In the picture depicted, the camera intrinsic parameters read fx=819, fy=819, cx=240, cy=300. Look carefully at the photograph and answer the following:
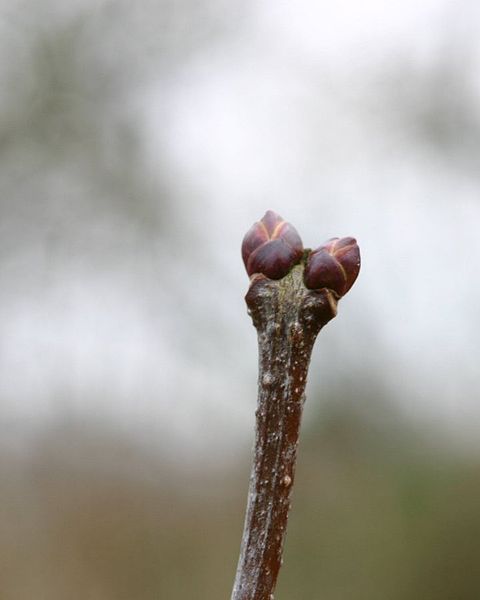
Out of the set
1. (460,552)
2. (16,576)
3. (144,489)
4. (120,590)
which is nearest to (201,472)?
(144,489)

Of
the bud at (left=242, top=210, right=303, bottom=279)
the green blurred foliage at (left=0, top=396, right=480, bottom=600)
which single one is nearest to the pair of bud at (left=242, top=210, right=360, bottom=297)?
the bud at (left=242, top=210, right=303, bottom=279)

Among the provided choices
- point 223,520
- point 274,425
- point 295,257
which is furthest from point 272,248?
point 223,520

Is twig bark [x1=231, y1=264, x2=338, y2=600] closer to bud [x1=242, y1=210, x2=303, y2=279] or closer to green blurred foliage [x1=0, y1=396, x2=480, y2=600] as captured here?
bud [x1=242, y1=210, x2=303, y2=279]

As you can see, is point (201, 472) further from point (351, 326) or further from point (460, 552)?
point (460, 552)

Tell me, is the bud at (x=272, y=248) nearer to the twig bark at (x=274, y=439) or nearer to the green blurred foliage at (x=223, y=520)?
the twig bark at (x=274, y=439)

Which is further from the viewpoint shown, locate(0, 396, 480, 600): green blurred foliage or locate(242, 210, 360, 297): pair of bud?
locate(0, 396, 480, 600): green blurred foliage

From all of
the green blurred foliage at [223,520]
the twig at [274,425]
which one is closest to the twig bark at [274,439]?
the twig at [274,425]
